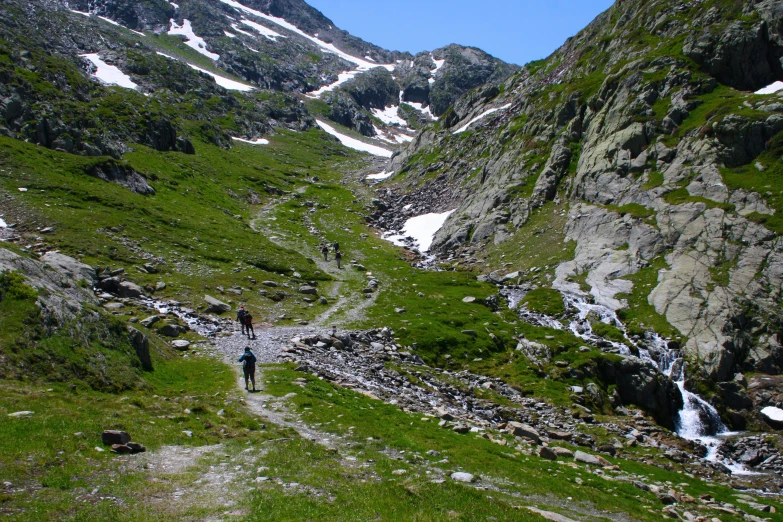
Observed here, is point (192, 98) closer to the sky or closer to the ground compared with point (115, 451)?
closer to the sky

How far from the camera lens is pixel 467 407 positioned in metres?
30.0

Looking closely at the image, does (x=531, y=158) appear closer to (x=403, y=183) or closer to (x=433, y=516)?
(x=403, y=183)

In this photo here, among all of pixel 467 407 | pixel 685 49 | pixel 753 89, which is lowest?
pixel 467 407

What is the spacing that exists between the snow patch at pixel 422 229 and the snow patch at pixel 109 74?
118 metres

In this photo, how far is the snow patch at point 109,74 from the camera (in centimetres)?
15225

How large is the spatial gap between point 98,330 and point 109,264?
26.3 metres

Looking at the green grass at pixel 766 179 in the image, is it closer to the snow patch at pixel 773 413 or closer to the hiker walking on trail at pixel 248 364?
the snow patch at pixel 773 413

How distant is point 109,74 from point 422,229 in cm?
13857

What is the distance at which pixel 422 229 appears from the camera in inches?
3516

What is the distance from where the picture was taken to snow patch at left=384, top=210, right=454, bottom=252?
276ft

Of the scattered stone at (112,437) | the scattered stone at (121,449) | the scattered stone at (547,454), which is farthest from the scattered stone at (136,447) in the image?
the scattered stone at (547,454)

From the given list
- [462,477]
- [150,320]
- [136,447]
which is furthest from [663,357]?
[150,320]

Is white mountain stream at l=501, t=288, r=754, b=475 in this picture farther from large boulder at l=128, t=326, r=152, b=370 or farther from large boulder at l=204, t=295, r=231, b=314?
large boulder at l=128, t=326, r=152, b=370

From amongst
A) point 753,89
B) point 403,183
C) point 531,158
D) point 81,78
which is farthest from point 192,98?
point 753,89
